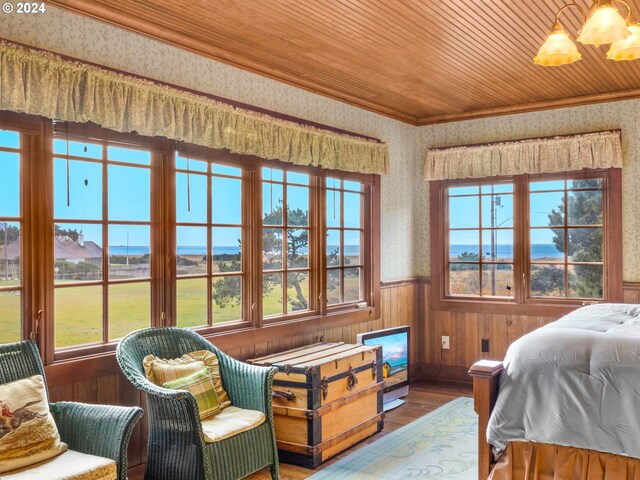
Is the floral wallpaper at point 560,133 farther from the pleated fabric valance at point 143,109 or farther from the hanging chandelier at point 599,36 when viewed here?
the hanging chandelier at point 599,36

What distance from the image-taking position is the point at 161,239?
11.8ft

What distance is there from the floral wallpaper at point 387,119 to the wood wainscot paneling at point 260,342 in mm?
286

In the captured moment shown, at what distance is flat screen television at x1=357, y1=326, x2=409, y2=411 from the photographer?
16.4 feet

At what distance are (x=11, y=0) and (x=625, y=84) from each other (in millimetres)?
4434

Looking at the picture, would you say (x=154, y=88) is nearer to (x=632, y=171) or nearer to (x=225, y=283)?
(x=225, y=283)

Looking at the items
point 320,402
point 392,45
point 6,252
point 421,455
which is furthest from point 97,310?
point 392,45

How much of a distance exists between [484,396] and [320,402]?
4.43 ft

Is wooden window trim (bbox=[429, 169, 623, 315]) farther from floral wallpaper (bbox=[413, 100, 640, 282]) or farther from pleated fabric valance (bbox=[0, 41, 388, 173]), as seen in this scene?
pleated fabric valance (bbox=[0, 41, 388, 173])

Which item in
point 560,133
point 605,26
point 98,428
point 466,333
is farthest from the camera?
point 466,333

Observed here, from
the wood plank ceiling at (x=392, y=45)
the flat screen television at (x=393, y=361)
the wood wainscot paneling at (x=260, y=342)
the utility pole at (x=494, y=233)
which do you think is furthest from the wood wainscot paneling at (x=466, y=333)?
the wood plank ceiling at (x=392, y=45)

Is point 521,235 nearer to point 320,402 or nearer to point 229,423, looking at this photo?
point 320,402

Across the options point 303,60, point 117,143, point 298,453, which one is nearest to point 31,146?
point 117,143

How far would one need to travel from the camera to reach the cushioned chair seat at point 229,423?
9.75 ft

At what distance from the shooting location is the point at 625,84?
492 centimetres
